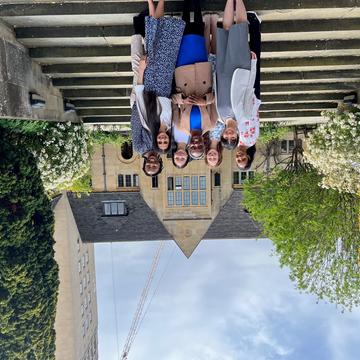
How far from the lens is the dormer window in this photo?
30.6 meters

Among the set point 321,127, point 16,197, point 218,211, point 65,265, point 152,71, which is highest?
point 152,71

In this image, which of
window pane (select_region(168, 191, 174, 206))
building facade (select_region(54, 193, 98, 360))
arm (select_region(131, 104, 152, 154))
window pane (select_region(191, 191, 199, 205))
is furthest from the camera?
window pane (select_region(191, 191, 199, 205))

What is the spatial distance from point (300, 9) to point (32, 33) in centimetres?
531

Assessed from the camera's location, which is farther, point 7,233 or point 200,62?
point 7,233

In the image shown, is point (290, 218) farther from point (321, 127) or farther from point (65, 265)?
point (65, 265)

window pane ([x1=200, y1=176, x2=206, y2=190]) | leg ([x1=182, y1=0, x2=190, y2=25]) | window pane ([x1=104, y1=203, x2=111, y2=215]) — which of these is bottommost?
window pane ([x1=104, y1=203, x2=111, y2=215])

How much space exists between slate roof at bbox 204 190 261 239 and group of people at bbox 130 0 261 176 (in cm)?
2285

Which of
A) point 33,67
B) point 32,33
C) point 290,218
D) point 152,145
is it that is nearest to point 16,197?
point 33,67

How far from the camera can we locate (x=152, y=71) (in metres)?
8.24

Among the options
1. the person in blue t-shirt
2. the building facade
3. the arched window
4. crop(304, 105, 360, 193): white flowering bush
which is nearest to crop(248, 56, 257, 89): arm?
the person in blue t-shirt

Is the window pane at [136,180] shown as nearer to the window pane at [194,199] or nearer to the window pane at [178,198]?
the window pane at [178,198]

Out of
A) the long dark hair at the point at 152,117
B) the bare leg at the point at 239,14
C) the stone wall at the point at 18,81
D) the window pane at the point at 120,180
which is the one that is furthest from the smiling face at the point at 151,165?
the window pane at the point at 120,180

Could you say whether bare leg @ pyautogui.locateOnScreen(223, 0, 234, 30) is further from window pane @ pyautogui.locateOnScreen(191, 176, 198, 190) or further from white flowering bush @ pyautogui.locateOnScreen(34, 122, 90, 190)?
window pane @ pyautogui.locateOnScreen(191, 176, 198, 190)

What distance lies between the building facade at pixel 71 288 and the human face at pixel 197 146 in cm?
2273
